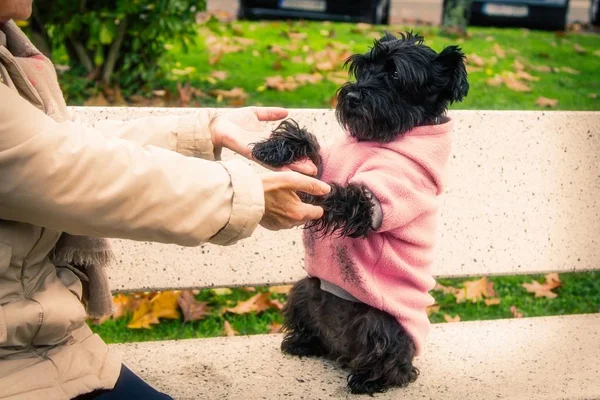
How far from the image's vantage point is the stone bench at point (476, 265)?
2895mm

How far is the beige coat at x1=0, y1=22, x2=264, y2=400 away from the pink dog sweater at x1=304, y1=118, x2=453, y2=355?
70 centimetres

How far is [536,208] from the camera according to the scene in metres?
3.61

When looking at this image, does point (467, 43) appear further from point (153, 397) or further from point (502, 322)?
point (153, 397)

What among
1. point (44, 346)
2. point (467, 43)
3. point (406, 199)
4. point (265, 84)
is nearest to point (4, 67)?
point (44, 346)

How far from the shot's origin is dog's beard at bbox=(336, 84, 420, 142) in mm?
2537

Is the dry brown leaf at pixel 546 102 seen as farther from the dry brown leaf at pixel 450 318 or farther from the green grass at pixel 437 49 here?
the dry brown leaf at pixel 450 318

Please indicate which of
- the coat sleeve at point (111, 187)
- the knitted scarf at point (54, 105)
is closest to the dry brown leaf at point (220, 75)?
the knitted scarf at point (54, 105)

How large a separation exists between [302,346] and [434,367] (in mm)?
492

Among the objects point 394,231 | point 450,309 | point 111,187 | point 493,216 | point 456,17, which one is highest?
point 111,187

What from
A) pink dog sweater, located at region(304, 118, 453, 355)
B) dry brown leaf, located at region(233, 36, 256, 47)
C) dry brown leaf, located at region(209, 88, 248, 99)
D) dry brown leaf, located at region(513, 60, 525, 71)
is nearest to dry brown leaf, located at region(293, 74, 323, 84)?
dry brown leaf, located at region(209, 88, 248, 99)

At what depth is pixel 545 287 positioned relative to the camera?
15.2 feet

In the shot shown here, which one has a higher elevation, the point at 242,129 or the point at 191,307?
the point at 242,129

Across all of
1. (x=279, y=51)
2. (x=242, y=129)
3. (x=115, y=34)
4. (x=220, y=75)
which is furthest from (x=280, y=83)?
(x=242, y=129)

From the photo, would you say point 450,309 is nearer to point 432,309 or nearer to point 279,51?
point 432,309
